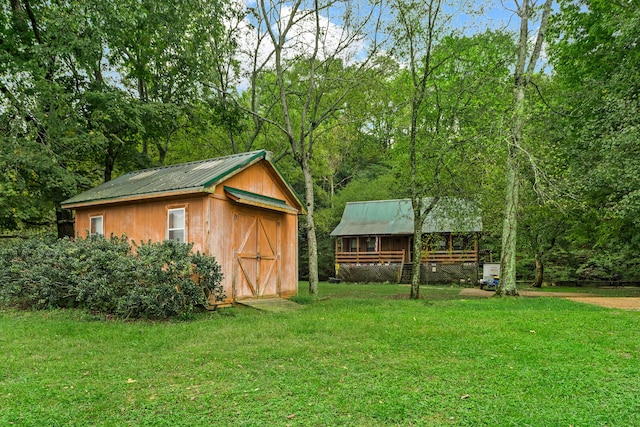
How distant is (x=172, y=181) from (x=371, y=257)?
741 inches

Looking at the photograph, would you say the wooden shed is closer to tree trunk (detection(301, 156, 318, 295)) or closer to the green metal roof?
tree trunk (detection(301, 156, 318, 295))

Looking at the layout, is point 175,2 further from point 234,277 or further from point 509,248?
point 509,248

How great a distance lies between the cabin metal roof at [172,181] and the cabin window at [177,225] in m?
0.57

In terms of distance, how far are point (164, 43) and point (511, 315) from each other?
583 inches

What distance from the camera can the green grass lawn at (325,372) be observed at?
3555mm

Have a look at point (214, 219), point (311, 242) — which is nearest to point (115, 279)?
point (214, 219)

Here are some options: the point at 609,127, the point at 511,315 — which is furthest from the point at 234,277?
the point at 609,127

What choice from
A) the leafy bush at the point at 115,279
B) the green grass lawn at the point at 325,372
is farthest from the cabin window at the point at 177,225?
the green grass lawn at the point at 325,372

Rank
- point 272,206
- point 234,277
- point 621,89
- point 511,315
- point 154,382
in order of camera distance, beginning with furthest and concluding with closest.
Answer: point 621,89 → point 272,206 → point 234,277 → point 511,315 → point 154,382

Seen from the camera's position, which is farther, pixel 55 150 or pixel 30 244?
pixel 55 150

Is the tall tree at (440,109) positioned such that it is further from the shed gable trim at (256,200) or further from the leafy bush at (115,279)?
the leafy bush at (115,279)

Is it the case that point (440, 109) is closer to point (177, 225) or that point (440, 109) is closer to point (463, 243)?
point (177, 225)

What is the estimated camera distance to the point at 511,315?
8.31 m

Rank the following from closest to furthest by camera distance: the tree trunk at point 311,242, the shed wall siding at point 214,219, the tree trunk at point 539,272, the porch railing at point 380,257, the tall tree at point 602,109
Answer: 1. the shed wall siding at point 214,219
2. the tall tree at point 602,109
3. the tree trunk at point 311,242
4. the tree trunk at point 539,272
5. the porch railing at point 380,257
